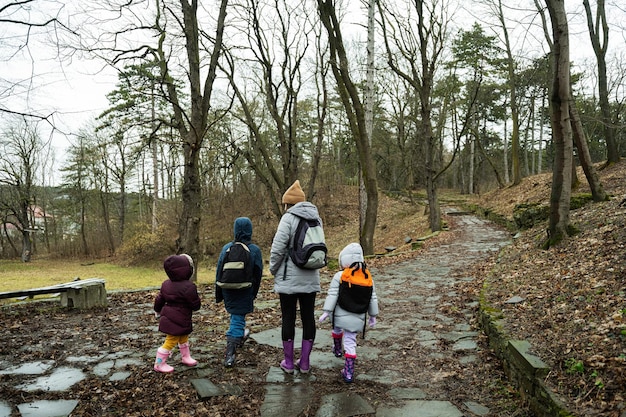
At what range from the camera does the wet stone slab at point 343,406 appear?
3402 mm

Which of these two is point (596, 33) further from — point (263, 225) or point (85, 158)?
point (85, 158)

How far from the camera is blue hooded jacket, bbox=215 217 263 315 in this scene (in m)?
4.45

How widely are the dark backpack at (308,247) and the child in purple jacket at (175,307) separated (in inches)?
44.9

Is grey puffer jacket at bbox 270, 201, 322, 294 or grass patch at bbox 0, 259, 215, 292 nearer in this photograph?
grey puffer jacket at bbox 270, 201, 322, 294

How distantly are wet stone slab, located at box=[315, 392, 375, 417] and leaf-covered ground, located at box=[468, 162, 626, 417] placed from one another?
1.50m

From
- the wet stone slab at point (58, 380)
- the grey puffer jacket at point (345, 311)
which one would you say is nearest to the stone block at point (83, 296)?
the wet stone slab at point (58, 380)

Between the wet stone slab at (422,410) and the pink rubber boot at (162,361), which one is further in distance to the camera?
the pink rubber boot at (162,361)

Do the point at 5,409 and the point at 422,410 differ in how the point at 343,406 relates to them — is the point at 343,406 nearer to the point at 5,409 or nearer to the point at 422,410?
the point at 422,410

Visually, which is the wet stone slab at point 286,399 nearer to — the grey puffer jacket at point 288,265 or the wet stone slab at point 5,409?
the grey puffer jacket at point 288,265

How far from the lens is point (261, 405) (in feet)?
11.6

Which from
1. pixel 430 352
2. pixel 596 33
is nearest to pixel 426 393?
pixel 430 352

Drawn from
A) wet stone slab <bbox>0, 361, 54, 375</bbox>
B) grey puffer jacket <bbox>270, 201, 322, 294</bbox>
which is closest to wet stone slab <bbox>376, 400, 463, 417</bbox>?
grey puffer jacket <bbox>270, 201, 322, 294</bbox>

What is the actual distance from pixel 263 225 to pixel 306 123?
1092 cm

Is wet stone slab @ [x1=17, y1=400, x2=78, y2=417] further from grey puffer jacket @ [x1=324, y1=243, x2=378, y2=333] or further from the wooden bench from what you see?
the wooden bench
